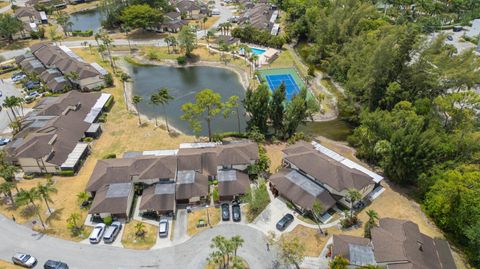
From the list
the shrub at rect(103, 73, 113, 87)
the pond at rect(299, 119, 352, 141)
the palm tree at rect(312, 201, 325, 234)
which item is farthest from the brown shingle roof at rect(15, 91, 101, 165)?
the pond at rect(299, 119, 352, 141)

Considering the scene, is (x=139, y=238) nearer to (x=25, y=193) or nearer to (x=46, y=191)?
(x=46, y=191)

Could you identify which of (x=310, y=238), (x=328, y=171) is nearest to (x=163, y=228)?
(x=310, y=238)

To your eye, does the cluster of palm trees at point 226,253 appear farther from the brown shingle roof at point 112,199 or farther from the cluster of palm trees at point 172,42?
the cluster of palm trees at point 172,42

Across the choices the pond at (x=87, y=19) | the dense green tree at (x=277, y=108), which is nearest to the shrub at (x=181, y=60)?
the dense green tree at (x=277, y=108)

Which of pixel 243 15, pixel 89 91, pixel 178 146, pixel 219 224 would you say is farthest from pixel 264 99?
pixel 243 15

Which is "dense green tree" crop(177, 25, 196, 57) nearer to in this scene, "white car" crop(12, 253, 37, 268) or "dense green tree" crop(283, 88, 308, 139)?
"dense green tree" crop(283, 88, 308, 139)

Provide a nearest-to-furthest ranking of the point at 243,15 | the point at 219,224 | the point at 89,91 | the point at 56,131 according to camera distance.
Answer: the point at 219,224, the point at 56,131, the point at 89,91, the point at 243,15

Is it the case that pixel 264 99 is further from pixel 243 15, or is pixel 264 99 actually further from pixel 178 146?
pixel 243 15
